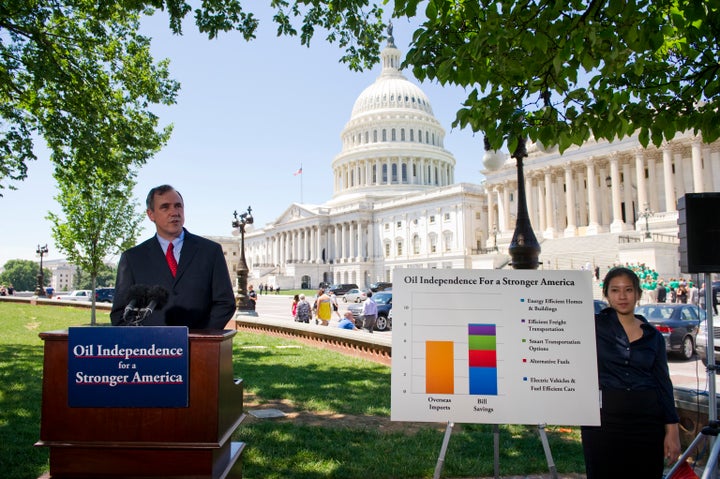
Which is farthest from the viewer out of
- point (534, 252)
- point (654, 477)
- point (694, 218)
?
point (534, 252)

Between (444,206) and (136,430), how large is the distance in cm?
8225

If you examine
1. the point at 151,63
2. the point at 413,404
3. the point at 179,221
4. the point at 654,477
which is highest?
the point at 151,63

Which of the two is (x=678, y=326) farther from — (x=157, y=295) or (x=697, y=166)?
(x=697, y=166)

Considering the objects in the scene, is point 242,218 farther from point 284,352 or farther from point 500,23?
point 500,23

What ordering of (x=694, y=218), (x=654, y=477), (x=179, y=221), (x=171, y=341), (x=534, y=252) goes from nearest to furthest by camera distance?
1. (x=171, y=341)
2. (x=654, y=477)
3. (x=179, y=221)
4. (x=694, y=218)
5. (x=534, y=252)

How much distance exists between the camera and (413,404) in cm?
470

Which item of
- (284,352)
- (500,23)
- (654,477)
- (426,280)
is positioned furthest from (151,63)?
(654,477)

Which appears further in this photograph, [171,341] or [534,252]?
[534,252]

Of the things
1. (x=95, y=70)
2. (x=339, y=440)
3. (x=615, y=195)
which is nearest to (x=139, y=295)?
(x=339, y=440)

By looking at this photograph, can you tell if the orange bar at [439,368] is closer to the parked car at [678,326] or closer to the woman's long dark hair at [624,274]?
the woman's long dark hair at [624,274]

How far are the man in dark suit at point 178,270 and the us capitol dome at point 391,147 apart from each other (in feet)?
329

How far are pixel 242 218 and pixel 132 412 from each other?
28.9 meters

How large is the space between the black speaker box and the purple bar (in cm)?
231

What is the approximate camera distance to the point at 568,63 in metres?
6.59
